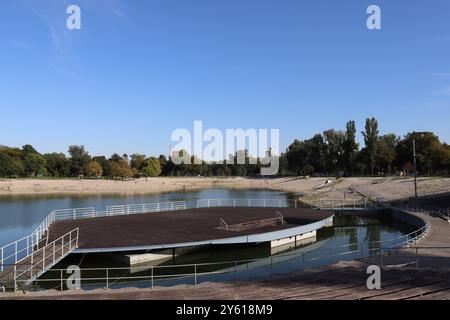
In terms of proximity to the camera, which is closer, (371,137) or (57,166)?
(371,137)

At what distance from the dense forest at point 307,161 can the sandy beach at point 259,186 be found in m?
11.5

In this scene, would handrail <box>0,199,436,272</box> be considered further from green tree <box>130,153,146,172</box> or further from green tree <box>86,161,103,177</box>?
green tree <box>130,153,146,172</box>

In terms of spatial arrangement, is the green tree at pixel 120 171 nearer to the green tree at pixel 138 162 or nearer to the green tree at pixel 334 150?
the green tree at pixel 138 162

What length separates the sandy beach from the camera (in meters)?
67.6

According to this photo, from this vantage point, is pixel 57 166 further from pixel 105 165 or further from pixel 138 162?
pixel 138 162

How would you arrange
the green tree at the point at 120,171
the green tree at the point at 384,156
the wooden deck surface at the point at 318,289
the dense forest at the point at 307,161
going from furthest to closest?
the green tree at the point at 120,171, the green tree at the point at 384,156, the dense forest at the point at 307,161, the wooden deck surface at the point at 318,289

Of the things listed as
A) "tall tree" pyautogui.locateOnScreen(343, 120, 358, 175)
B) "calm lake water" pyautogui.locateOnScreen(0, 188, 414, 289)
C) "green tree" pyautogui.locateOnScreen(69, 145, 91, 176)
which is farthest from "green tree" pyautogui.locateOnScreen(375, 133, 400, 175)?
"green tree" pyautogui.locateOnScreen(69, 145, 91, 176)

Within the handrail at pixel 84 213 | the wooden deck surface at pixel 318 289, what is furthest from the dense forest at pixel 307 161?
the wooden deck surface at pixel 318 289

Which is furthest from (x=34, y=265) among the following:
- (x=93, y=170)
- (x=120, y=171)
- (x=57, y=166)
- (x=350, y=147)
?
(x=57, y=166)

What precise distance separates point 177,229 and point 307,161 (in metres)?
110

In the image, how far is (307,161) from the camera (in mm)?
133875

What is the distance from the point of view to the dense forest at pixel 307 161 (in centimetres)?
10219

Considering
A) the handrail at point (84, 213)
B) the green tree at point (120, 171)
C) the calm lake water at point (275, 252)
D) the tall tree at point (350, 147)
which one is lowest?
the calm lake water at point (275, 252)
